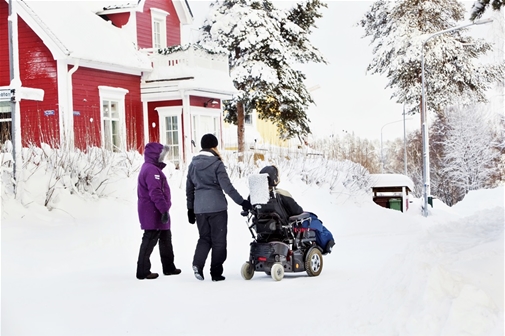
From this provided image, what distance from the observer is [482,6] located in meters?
11.9

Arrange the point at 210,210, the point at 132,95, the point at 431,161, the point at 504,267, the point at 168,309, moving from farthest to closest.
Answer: the point at 431,161 → the point at 132,95 → the point at 210,210 → the point at 168,309 → the point at 504,267

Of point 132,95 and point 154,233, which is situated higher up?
point 132,95

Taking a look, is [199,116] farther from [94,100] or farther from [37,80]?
[37,80]

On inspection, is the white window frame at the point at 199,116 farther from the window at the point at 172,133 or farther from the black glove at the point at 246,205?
the black glove at the point at 246,205

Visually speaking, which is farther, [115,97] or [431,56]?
[431,56]

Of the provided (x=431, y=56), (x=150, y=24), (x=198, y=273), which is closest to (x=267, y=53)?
(x=150, y=24)

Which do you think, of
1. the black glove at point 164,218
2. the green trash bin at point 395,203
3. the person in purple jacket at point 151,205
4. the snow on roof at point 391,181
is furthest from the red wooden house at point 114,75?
the black glove at point 164,218

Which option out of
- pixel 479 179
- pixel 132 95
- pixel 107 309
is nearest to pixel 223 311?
pixel 107 309

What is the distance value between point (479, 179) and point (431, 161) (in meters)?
6.51

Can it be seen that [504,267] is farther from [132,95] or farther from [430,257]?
[132,95]

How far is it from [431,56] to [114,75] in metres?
23.3

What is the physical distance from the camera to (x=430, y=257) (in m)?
8.50

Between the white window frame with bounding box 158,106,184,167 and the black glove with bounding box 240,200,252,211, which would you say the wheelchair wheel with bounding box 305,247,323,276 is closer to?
the black glove with bounding box 240,200,252,211

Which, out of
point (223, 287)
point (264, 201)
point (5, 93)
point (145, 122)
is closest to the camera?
point (223, 287)
